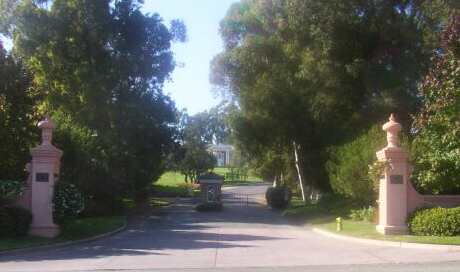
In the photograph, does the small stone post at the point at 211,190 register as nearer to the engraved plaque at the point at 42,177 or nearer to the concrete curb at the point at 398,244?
the concrete curb at the point at 398,244

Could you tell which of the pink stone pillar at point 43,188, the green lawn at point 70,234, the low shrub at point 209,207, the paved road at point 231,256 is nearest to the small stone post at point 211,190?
the low shrub at point 209,207

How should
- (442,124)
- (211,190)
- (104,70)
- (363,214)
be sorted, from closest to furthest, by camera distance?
(442,124) → (363,214) → (104,70) → (211,190)

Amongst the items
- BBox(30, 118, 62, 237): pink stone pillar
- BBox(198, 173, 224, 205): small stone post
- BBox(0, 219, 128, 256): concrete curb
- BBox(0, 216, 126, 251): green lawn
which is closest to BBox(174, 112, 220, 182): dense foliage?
BBox(198, 173, 224, 205): small stone post

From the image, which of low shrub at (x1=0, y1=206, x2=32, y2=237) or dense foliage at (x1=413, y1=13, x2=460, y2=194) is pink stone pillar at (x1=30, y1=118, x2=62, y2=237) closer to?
low shrub at (x1=0, y1=206, x2=32, y2=237)

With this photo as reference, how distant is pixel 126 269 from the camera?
14.6 m

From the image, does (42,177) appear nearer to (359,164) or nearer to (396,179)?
(396,179)

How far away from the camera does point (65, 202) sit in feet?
75.2

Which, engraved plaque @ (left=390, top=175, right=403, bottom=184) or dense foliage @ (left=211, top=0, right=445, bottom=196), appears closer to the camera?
engraved plaque @ (left=390, top=175, right=403, bottom=184)

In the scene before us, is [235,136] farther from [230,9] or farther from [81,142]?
[81,142]

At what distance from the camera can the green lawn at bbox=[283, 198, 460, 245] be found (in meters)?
19.3

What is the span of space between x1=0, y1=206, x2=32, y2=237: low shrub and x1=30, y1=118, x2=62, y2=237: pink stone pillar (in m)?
0.46

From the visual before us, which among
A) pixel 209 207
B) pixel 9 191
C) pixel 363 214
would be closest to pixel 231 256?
pixel 9 191

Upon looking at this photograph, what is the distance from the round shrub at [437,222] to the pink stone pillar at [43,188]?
12.0 m

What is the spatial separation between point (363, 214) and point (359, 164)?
241cm
